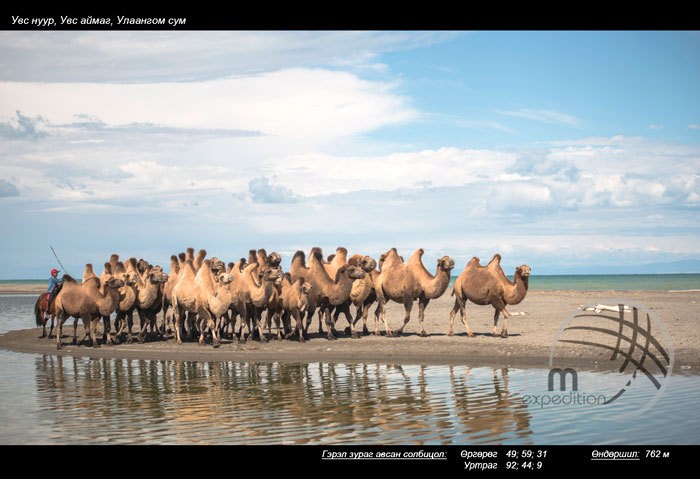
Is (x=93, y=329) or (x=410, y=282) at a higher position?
(x=410, y=282)

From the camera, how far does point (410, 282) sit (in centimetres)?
2031

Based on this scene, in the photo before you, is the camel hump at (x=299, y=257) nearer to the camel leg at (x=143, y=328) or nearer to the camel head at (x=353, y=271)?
the camel head at (x=353, y=271)

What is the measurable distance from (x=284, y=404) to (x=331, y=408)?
913mm

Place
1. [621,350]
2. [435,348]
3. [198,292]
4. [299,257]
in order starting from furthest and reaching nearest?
[299,257], [198,292], [435,348], [621,350]

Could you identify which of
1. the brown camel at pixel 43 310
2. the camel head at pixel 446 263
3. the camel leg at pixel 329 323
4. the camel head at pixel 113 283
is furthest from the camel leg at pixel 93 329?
the camel head at pixel 446 263

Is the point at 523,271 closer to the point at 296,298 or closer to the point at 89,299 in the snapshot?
the point at 296,298

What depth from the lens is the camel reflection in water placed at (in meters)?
9.22

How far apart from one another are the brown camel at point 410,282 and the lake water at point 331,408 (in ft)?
15.8

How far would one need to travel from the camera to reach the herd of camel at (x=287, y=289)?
19.3 m

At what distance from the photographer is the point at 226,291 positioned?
1936cm

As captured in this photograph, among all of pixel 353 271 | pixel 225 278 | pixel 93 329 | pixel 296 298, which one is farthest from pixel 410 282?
pixel 93 329
